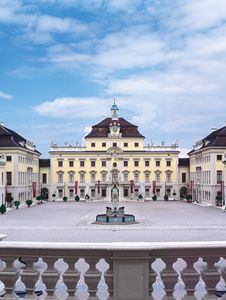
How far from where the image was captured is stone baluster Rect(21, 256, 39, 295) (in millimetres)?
4672

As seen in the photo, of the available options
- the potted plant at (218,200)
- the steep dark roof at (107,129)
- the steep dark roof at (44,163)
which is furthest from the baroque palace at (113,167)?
the potted plant at (218,200)

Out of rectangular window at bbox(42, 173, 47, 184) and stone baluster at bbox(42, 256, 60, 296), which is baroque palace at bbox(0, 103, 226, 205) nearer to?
rectangular window at bbox(42, 173, 47, 184)

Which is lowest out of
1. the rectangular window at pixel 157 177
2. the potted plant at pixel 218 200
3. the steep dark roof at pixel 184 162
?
the potted plant at pixel 218 200

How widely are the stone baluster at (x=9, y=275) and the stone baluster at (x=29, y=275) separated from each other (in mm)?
77

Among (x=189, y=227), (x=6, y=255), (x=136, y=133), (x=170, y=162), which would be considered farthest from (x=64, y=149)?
(x=6, y=255)

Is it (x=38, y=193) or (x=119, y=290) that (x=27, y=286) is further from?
(x=38, y=193)

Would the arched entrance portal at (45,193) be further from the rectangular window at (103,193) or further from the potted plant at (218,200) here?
the potted plant at (218,200)

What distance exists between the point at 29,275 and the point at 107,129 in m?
72.7

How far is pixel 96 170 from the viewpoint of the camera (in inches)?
3017

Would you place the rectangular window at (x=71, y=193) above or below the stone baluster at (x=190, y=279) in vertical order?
below

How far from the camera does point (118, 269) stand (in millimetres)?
4566

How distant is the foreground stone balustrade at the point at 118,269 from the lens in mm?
4547

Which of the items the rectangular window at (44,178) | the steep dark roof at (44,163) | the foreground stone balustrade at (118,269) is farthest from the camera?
the steep dark roof at (44,163)

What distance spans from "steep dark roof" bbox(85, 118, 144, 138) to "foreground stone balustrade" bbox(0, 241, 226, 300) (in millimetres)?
71811
